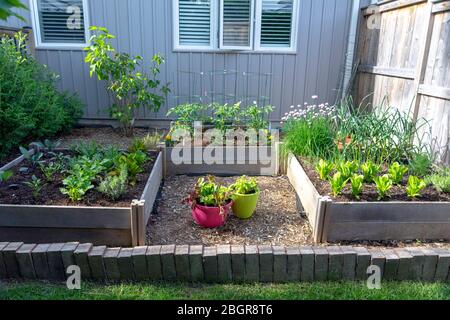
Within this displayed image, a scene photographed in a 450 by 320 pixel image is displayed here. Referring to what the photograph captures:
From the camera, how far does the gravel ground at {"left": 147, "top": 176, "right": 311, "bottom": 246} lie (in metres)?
2.53

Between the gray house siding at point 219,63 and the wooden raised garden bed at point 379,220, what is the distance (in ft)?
11.0

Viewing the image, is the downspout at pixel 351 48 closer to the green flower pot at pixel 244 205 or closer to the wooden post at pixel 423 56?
the wooden post at pixel 423 56

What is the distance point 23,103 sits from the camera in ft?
13.0

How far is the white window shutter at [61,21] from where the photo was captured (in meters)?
5.24

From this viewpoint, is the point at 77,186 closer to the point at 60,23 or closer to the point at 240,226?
the point at 240,226

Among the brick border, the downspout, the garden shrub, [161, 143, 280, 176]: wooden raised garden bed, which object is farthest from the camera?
the downspout

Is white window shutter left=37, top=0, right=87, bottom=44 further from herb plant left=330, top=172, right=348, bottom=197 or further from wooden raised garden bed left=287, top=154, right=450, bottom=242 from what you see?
wooden raised garden bed left=287, top=154, right=450, bottom=242

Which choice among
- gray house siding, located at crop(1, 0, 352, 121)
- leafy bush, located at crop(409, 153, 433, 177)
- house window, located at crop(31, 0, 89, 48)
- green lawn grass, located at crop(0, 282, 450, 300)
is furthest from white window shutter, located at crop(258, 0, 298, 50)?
green lawn grass, located at crop(0, 282, 450, 300)

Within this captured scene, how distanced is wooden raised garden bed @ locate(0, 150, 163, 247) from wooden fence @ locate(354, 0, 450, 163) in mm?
2792

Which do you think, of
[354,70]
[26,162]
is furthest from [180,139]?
[354,70]

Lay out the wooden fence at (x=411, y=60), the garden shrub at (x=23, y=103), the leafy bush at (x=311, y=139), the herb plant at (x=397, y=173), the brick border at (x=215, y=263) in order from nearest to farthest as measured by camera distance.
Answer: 1. the brick border at (x=215, y=263)
2. the herb plant at (x=397, y=173)
3. the wooden fence at (x=411, y=60)
4. the leafy bush at (x=311, y=139)
5. the garden shrub at (x=23, y=103)

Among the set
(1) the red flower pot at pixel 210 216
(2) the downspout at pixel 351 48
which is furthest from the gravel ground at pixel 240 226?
(2) the downspout at pixel 351 48

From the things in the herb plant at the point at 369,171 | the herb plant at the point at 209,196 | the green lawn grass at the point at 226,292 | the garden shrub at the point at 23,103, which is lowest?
the green lawn grass at the point at 226,292
